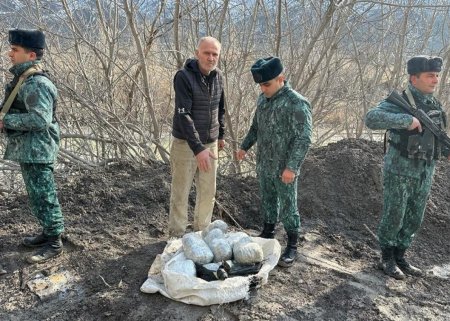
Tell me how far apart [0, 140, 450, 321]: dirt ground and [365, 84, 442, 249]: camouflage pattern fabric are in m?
0.43

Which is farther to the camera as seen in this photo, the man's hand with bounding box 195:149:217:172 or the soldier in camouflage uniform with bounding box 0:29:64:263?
the man's hand with bounding box 195:149:217:172

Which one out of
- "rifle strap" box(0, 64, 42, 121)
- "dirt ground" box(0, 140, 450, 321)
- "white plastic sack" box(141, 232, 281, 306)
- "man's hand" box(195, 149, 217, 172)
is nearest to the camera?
"white plastic sack" box(141, 232, 281, 306)

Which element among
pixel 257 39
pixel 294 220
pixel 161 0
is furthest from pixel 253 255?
pixel 257 39

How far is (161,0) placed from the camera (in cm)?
581

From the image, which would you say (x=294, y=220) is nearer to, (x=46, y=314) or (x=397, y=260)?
(x=397, y=260)

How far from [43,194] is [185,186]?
118 cm

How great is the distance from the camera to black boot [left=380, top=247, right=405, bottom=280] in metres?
3.82

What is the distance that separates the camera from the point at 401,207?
371cm

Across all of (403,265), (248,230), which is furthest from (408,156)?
(248,230)

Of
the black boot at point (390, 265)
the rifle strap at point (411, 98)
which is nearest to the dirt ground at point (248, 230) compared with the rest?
the black boot at point (390, 265)

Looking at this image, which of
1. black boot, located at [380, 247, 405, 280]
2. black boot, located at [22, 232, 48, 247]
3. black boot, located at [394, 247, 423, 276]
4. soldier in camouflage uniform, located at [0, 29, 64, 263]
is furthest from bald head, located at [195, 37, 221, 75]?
black boot, located at [394, 247, 423, 276]

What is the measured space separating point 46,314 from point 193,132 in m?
1.72

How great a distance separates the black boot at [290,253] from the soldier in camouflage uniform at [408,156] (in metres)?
0.75

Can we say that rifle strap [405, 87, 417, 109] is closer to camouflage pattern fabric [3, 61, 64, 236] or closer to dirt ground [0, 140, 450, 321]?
dirt ground [0, 140, 450, 321]
